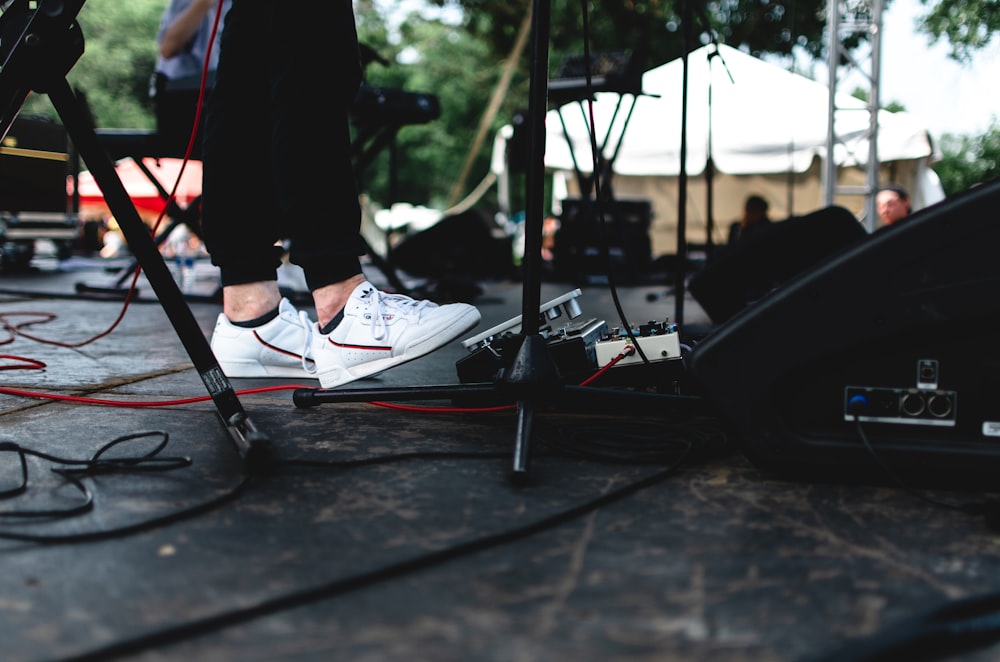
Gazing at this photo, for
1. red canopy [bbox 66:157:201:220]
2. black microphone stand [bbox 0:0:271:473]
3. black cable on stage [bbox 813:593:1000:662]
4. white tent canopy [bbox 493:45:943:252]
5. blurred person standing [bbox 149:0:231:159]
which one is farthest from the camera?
red canopy [bbox 66:157:201:220]

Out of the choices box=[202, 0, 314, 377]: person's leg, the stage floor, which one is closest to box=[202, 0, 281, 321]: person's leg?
box=[202, 0, 314, 377]: person's leg

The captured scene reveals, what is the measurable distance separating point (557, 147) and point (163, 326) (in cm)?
601

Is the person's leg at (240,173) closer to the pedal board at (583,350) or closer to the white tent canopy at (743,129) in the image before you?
the pedal board at (583,350)

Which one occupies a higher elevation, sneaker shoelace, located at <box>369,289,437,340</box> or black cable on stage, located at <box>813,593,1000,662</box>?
sneaker shoelace, located at <box>369,289,437,340</box>

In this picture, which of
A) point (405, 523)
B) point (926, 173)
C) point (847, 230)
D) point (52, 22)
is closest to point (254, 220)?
point (52, 22)

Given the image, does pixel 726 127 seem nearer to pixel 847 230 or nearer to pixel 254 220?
pixel 847 230

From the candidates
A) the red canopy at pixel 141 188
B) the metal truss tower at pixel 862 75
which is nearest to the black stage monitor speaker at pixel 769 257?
the metal truss tower at pixel 862 75

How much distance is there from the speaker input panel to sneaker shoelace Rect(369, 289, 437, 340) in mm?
745

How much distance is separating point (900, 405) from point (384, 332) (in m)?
0.83

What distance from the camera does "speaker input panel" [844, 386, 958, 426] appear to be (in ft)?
3.29

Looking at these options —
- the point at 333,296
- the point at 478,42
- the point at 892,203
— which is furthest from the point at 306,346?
the point at 478,42

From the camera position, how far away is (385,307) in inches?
59.1

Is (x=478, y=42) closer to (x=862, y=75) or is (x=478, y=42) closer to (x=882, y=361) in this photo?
(x=862, y=75)

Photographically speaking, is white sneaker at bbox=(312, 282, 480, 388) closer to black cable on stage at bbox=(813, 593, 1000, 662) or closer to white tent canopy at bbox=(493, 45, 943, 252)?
black cable on stage at bbox=(813, 593, 1000, 662)
